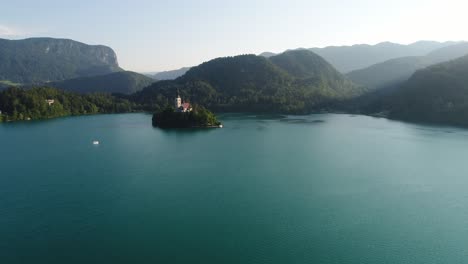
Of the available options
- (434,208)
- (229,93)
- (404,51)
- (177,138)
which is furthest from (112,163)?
(404,51)

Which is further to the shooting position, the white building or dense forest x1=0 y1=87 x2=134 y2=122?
the white building

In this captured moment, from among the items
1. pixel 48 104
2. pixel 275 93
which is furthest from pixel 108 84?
pixel 275 93

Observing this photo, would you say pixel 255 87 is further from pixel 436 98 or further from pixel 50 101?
pixel 50 101

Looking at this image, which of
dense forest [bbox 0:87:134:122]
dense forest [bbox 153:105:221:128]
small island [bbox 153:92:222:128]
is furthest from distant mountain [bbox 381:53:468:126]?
dense forest [bbox 0:87:134:122]

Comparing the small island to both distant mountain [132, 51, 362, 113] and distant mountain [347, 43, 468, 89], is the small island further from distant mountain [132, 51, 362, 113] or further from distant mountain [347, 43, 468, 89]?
distant mountain [347, 43, 468, 89]

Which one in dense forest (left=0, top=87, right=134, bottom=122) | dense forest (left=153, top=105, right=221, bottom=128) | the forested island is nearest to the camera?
dense forest (left=153, top=105, right=221, bottom=128)

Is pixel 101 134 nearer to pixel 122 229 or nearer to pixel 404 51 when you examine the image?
pixel 122 229
